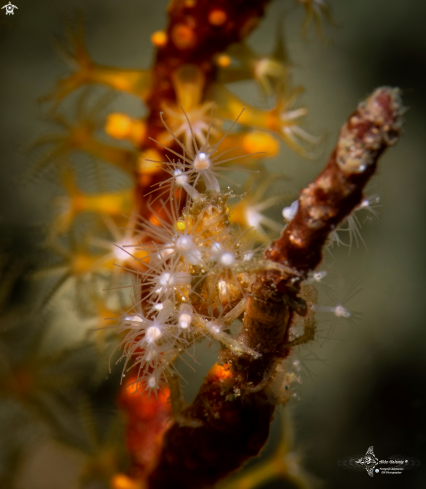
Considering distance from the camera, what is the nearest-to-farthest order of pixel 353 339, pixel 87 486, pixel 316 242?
Result: pixel 316 242
pixel 87 486
pixel 353 339

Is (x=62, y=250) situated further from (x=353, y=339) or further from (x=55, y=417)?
(x=353, y=339)

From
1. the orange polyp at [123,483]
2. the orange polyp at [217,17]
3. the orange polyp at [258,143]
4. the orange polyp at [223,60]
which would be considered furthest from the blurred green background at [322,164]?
the orange polyp at [123,483]

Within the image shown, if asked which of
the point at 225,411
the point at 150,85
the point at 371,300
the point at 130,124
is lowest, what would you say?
the point at 225,411

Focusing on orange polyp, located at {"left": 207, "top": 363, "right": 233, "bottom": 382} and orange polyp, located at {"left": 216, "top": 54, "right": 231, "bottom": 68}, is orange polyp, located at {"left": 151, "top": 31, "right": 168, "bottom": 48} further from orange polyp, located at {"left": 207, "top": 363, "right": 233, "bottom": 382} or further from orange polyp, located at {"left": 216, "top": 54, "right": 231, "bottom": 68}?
orange polyp, located at {"left": 207, "top": 363, "right": 233, "bottom": 382}

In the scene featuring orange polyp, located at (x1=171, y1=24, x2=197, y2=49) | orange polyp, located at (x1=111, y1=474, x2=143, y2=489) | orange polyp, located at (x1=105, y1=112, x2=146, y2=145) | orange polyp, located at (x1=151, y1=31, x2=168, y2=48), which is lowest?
orange polyp, located at (x1=111, y1=474, x2=143, y2=489)

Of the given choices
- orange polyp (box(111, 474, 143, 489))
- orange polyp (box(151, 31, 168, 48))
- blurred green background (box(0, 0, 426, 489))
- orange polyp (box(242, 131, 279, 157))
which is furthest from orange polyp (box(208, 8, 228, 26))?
orange polyp (box(111, 474, 143, 489))

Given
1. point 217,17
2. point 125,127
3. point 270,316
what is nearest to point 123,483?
point 270,316

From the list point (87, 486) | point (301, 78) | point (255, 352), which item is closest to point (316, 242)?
point (255, 352)
